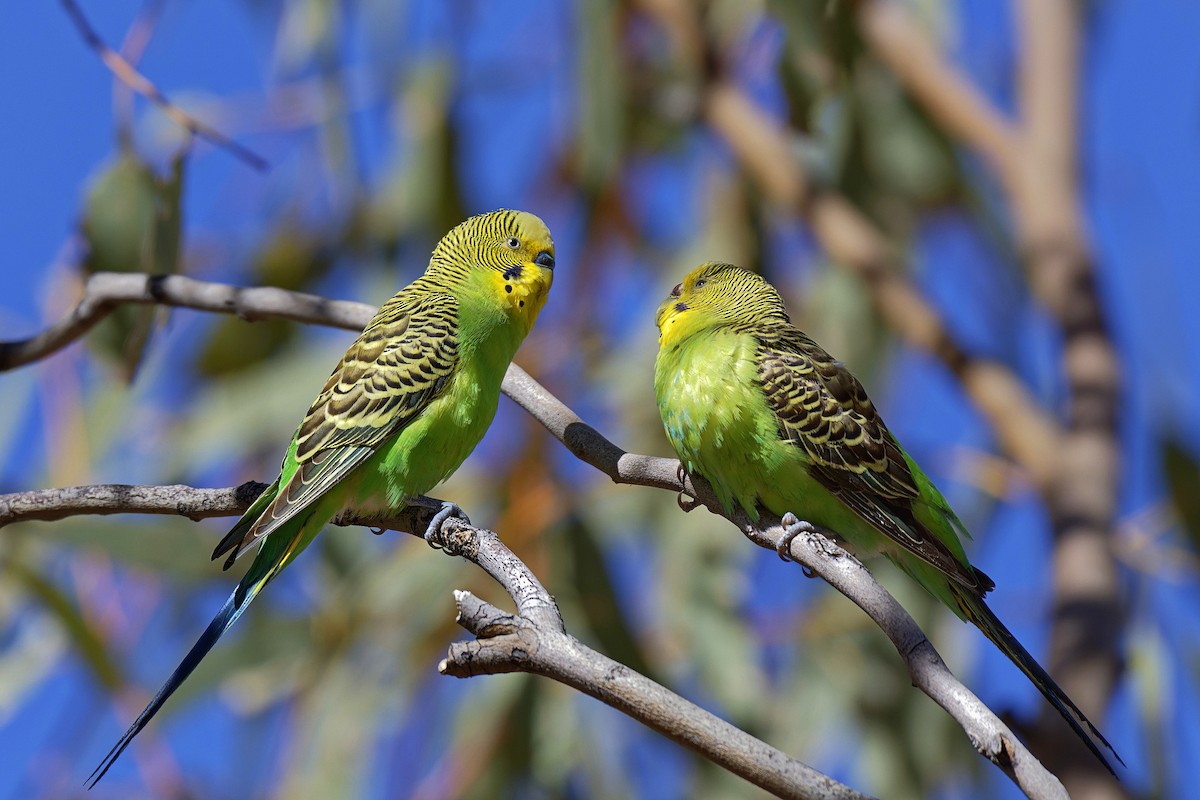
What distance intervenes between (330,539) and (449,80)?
1.83 meters

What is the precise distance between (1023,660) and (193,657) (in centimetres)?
143

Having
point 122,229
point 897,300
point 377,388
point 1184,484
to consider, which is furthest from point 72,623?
point 1184,484

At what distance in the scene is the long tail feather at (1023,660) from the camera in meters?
2.17

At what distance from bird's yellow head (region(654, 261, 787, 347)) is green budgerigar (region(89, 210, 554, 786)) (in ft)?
0.96

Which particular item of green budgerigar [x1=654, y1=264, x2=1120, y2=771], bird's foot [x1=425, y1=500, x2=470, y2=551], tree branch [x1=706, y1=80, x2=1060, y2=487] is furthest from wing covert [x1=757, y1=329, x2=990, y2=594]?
tree branch [x1=706, y1=80, x2=1060, y2=487]

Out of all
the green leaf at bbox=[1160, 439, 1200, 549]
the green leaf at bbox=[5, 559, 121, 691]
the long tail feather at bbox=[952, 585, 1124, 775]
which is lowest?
the green leaf at bbox=[5, 559, 121, 691]

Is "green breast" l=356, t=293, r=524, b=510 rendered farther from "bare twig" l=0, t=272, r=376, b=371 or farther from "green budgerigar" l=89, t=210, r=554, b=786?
"bare twig" l=0, t=272, r=376, b=371

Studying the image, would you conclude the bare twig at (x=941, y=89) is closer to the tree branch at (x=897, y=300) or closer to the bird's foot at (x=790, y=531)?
the tree branch at (x=897, y=300)

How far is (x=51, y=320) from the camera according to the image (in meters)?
4.62

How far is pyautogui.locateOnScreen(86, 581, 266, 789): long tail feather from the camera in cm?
213

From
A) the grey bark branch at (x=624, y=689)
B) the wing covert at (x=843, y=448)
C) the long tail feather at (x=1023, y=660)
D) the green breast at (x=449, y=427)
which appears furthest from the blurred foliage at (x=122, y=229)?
the long tail feather at (x=1023, y=660)

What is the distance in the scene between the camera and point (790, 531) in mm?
2598

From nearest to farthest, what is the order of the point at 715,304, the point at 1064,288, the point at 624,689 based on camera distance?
the point at 624,689 < the point at 715,304 < the point at 1064,288

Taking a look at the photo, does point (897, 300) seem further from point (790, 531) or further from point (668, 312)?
point (790, 531)
